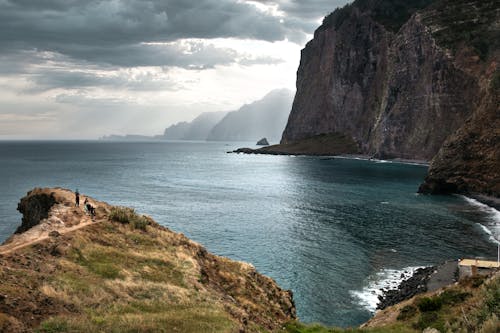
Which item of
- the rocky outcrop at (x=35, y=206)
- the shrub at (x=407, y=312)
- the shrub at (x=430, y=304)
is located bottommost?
the shrub at (x=407, y=312)

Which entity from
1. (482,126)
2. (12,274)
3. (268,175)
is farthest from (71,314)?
(268,175)

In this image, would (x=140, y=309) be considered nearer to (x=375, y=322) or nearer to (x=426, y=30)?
(x=375, y=322)

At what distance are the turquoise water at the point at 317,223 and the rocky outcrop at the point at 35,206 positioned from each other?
24.7 meters

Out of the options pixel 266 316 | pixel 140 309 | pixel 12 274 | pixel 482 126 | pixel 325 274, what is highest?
pixel 482 126

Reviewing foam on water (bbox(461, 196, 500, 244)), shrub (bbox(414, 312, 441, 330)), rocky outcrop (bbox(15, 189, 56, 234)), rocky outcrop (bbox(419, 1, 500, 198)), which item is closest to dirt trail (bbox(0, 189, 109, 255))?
rocky outcrop (bbox(15, 189, 56, 234))

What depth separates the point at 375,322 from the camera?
30.5m

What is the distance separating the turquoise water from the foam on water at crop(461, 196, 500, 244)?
2.33 ft

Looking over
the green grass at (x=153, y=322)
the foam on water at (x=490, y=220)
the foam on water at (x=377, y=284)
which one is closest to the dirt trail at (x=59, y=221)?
the green grass at (x=153, y=322)

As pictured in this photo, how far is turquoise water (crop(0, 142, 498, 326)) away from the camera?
160 feet

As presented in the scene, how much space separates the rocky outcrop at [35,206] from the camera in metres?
39.5

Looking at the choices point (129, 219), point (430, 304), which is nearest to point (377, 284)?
point (430, 304)

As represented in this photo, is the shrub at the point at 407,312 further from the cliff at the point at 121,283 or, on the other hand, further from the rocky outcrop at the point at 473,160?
the rocky outcrop at the point at 473,160

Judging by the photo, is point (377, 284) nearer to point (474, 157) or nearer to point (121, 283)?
point (121, 283)

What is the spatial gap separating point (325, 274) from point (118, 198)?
68.2 m
